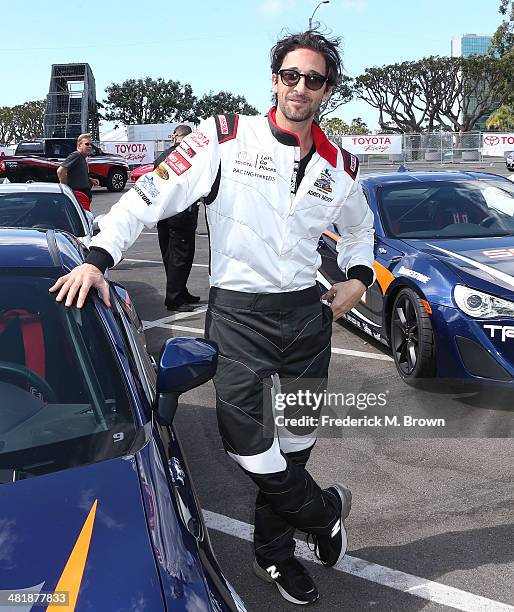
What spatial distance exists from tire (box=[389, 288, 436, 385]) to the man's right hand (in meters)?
2.80

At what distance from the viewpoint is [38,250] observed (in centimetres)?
273

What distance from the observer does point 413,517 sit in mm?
3463

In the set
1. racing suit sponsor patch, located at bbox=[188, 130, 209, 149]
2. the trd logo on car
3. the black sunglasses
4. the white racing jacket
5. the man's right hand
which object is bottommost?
the trd logo on car

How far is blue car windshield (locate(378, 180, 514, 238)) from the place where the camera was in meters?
5.66

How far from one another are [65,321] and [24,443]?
1.50 feet

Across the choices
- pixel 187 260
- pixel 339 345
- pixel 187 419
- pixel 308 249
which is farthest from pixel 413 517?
pixel 187 260

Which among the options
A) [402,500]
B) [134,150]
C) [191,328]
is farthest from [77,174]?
[134,150]

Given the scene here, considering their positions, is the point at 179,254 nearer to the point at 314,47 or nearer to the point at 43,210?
the point at 43,210

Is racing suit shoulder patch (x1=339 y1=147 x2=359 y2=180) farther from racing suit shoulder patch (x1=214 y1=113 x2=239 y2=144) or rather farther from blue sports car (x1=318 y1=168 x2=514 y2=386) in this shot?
blue sports car (x1=318 y1=168 x2=514 y2=386)

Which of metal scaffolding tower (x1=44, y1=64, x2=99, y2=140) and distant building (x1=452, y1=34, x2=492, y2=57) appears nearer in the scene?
metal scaffolding tower (x1=44, y1=64, x2=99, y2=140)

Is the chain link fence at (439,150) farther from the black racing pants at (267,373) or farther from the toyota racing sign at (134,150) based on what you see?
the black racing pants at (267,373)

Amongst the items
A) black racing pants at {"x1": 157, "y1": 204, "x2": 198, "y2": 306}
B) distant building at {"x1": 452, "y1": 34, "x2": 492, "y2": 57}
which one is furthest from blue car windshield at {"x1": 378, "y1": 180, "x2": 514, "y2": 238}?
distant building at {"x1": 452, "y1": 34, "x2": 492, "y2": 57}

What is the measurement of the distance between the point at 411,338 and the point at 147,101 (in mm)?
72508

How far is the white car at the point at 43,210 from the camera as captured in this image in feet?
21.9
